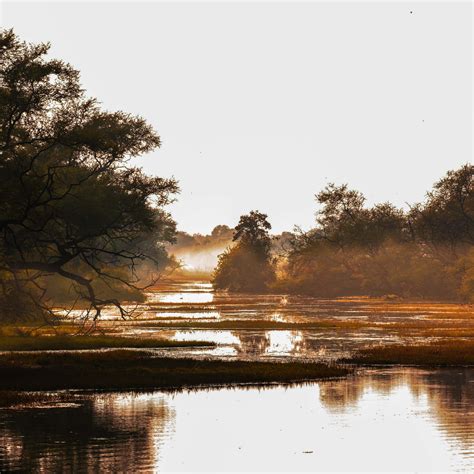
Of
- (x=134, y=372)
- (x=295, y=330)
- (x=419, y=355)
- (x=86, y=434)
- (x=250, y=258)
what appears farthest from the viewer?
(x=250, y=258)

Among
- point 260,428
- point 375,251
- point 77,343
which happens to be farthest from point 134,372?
point 375,251

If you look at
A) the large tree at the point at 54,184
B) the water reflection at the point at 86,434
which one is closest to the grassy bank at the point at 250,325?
the large tree at the point at 54,184

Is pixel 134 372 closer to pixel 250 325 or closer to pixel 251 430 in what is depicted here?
pixel 251 430

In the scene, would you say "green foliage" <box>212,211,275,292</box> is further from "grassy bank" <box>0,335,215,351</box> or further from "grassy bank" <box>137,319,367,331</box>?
"grassy bank" <box>0,335,215,351</box>

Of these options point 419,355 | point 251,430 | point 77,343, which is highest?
point 77,343

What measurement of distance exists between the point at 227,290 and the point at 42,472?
155249 millimetres

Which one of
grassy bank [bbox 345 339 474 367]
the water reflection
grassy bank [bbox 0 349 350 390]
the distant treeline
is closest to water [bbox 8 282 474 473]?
the water reflection

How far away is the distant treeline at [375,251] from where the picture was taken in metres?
152

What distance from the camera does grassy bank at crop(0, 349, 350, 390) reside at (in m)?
45.3

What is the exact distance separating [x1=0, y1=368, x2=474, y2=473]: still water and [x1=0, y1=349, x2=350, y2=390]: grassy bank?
246 centimetres

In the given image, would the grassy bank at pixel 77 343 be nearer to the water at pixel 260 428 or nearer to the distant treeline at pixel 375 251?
the water at pixel 260 428

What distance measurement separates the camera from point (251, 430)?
34.9 metres

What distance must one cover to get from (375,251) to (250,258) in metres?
22.1

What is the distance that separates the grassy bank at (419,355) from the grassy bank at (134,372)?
495 cm
